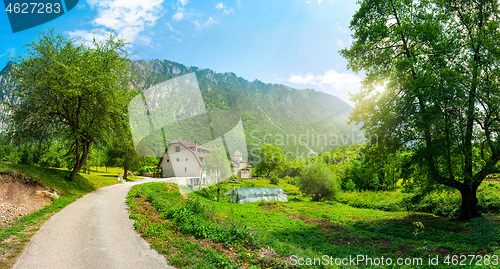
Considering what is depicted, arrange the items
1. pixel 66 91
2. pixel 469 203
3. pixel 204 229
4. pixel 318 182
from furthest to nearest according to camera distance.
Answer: pixel 318 182
pixel 66 91
pixel 469 203
pixel 204 229

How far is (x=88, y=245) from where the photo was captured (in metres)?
7.73

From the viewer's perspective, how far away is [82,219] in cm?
1083

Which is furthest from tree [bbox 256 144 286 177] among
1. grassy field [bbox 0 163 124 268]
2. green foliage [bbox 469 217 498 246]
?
green foliage [bbox 469 217 498 246]

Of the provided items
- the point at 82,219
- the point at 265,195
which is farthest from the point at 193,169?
the point at 82,219

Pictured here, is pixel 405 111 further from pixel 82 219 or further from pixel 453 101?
pixel 82 219

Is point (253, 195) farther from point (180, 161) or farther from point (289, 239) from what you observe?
point (289, 239)

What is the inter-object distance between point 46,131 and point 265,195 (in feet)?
90.2

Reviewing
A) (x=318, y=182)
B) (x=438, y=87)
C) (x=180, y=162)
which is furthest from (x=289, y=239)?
(x=180, y=162)

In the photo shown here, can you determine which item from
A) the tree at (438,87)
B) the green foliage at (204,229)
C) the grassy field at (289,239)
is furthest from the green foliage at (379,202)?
the green foliage at (204,229)

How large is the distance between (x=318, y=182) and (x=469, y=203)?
22.6m

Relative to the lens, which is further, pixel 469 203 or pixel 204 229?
pixel 469 203

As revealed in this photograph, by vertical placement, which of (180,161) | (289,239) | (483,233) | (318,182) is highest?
(180,161)

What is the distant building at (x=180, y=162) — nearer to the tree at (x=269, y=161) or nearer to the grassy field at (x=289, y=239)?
the tree at (x=269, y=161)

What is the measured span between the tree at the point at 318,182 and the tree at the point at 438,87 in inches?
857
